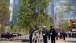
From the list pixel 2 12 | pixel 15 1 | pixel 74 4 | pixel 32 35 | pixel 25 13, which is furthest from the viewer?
pixel 15 1

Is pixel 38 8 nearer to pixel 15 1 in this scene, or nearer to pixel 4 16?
pixel 4 16

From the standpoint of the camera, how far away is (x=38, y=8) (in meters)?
36.2

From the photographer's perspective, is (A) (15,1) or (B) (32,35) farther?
(A) (15,1)

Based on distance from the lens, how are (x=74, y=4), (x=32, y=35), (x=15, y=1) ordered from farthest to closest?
(x=15, y=1), (x=74, y=4), (x=32, y=35)

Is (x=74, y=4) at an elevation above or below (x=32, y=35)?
above

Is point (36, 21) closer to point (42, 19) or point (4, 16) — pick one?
point (42, 19)

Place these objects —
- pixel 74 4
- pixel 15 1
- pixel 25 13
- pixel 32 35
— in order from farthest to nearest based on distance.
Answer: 1. pixel 15 1
2. pixel 25 13
3. pixel 74 4
4. pixel 32 35

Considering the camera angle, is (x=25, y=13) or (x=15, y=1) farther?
(x=15, y=1)

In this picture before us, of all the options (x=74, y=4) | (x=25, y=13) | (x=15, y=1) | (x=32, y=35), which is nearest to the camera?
(x=32, y=35)

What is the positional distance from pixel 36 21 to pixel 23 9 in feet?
10.1

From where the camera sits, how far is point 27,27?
36406 mm

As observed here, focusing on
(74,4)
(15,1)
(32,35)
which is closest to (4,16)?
(74,4)

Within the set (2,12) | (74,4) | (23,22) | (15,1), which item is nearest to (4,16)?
(2,12)

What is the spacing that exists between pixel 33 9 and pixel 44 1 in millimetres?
2384
